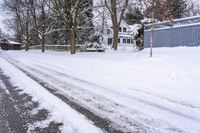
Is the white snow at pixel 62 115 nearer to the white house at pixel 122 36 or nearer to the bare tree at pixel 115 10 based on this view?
the bare tree at pixel 115 10

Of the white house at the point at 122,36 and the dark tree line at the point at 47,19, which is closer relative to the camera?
the dark tree line at the point at 47,19

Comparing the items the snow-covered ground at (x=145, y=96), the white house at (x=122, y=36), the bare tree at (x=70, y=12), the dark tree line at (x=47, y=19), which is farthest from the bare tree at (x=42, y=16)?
the snow-covered ground at (x=145, y=96)

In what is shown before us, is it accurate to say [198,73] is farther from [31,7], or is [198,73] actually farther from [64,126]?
[31,7]

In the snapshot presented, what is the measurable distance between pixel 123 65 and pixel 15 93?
7.27 m

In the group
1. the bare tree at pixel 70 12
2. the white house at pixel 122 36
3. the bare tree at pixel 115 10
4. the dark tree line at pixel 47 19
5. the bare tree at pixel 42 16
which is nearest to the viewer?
the bare tree at pixel 70 12

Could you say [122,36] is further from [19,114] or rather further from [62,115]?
[62,115]

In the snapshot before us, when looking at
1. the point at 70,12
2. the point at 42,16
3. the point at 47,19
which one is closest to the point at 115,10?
the point at 70,12

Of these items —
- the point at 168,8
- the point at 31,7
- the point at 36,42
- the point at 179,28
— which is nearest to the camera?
the point at 168,8

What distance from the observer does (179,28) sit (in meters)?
18.1

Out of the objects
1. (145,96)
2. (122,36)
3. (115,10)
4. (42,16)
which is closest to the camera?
(145,96)

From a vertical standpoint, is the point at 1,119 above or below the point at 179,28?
below

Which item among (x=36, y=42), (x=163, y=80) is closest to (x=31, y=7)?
(x=36, y=42)

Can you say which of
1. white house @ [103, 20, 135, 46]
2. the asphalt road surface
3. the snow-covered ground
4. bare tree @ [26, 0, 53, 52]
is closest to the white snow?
the snow-covered ground

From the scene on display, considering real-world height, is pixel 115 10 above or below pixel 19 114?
above
